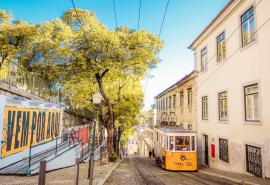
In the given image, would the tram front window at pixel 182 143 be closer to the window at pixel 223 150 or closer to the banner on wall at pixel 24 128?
the window at pixel 223 150

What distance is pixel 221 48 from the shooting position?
14.8 meters

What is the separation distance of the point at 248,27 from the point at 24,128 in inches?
475

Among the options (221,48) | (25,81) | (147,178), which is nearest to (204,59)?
(221,48)

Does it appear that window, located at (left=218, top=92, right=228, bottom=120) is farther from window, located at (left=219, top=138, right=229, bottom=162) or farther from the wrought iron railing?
the wrought iron railing

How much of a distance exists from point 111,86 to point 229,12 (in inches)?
599

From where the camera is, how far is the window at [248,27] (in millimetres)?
11327

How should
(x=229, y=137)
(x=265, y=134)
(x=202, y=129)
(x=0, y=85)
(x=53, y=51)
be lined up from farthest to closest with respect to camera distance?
1. (x=53, y=51)
2. (x=202, y=129)
3. (x=229, y=137)
4. (x=265, y=134)
5. (x=0, y=85)

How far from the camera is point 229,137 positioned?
1317 centimetres

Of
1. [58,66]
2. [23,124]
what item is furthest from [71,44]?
[23,124]

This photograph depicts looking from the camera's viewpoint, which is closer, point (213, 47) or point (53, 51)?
point (213, 47)

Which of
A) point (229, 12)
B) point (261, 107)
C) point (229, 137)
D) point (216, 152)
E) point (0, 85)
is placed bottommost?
point (216, 152)

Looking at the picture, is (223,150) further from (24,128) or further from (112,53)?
(24,128)

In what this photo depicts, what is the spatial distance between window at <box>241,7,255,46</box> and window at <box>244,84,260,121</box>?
2.39 m

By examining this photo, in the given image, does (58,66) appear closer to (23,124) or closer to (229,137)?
(23,124)
